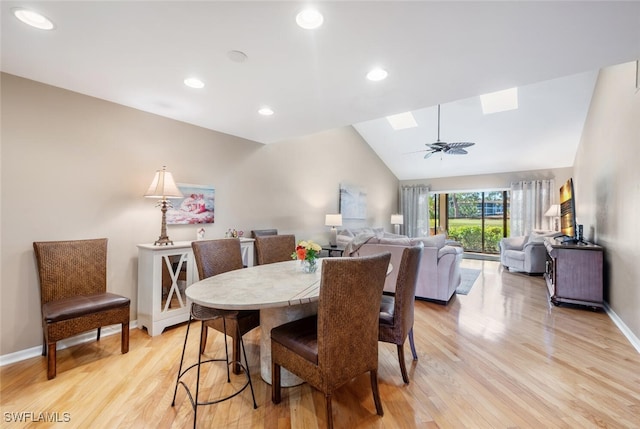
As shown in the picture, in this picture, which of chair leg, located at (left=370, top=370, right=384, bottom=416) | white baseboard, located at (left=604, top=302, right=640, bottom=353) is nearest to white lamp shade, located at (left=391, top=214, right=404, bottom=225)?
white baseboard, located at (left=604, top=302, right=640, bottom=353)

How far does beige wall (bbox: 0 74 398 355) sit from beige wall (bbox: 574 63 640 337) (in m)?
4.28

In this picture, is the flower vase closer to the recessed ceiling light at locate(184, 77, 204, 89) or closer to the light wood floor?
the light wood floor

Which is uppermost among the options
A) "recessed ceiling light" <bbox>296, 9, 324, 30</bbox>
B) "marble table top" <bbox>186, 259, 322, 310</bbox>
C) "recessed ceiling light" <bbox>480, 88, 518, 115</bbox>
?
"recessed ceiling light" <bbox>480, 88, 518, 115</bbox>

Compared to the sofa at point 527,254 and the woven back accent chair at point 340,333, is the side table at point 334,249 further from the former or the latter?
the sofa at point 527,254

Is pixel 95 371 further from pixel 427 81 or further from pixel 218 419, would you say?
pixel 427 81

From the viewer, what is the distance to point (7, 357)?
7.35 ft

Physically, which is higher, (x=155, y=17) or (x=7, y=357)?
(x=155, y=17)

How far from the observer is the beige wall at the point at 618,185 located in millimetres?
2666

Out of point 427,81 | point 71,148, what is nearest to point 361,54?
point 427,81

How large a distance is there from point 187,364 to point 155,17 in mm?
A: 2412

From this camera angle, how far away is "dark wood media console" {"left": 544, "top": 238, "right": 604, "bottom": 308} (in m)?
3.49

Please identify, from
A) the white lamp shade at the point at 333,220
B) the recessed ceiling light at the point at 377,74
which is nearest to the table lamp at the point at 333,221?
the white lamp shade at the point at 333,220

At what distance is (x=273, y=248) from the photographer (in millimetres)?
3023

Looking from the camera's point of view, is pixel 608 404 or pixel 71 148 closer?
pixel 608 404
